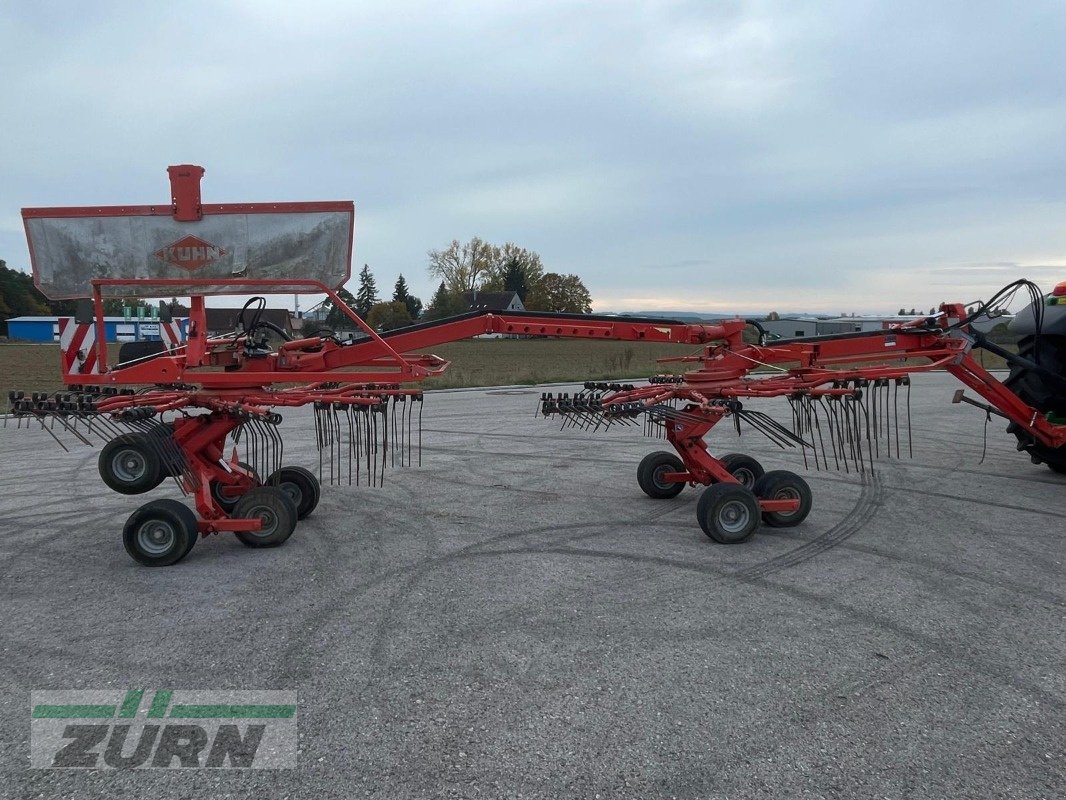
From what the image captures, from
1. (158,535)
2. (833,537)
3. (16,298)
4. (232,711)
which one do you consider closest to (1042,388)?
(833,537)

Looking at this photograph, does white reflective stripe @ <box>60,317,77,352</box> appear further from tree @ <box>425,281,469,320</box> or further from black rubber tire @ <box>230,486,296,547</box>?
tree @ <box>425,281,469,320</box>

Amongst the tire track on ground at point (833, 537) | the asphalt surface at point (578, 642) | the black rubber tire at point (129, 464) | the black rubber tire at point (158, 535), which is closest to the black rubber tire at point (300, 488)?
the asphalt surface at point (578, 642)

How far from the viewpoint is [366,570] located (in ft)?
17.6

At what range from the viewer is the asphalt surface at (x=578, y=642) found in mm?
3070

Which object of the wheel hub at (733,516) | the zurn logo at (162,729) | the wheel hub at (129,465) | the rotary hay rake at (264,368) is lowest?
the zurn logo at (162,729)

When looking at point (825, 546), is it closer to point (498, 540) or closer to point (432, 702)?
point (498, 540)

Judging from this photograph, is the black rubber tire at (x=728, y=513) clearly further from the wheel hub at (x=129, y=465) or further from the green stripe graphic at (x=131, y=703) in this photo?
the wheel hub at (x=129, y=465)

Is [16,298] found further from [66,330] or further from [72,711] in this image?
[72,711]

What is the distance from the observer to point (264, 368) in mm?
6188

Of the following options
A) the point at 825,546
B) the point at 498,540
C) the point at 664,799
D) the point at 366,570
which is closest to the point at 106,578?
the point at 366,570

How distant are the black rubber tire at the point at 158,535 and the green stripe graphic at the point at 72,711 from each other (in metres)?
1.95

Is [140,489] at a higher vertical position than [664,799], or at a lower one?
higher

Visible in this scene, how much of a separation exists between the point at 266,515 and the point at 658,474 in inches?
144

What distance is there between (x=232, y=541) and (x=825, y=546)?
183 inches
